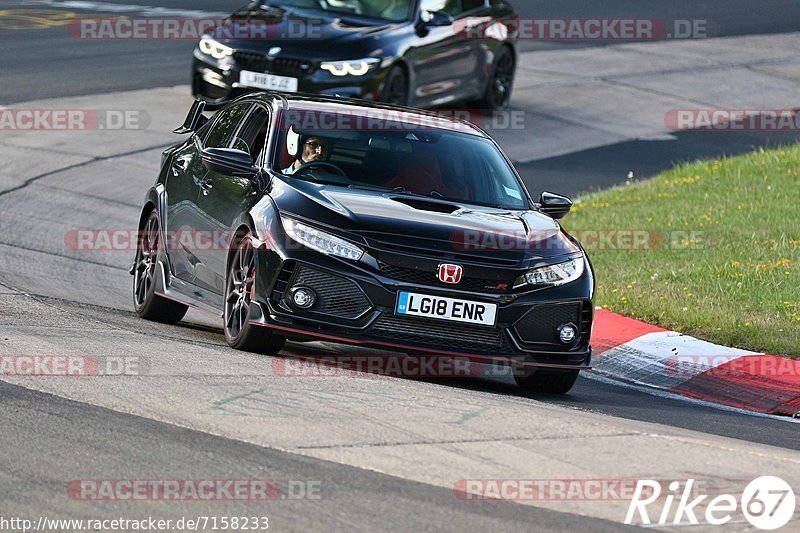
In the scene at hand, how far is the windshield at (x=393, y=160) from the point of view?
9.55m

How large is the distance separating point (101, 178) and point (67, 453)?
34.1ft

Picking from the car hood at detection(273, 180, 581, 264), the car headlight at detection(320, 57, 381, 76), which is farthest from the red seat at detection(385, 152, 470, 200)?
the car headlight at detection(320, 57, 381, 76)

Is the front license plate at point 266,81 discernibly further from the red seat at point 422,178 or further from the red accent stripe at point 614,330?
the red seat at point 422,178

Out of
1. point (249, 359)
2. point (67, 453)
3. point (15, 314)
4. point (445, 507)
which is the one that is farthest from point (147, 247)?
point (445, 507)

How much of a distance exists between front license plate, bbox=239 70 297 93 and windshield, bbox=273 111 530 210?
715 centimetres

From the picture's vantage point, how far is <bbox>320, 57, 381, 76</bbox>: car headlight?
56.9 ft

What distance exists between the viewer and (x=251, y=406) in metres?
7.07

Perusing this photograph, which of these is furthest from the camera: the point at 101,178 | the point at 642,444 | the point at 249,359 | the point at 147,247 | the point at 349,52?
the point at 349,52

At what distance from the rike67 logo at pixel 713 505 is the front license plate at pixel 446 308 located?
2.44 metres

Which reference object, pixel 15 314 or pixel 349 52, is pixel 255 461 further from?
pixel 349 52

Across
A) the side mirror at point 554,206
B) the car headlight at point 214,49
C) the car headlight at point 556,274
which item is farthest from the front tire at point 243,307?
the car headlight at point 214,49

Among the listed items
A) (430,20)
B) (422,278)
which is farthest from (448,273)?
(430,20)

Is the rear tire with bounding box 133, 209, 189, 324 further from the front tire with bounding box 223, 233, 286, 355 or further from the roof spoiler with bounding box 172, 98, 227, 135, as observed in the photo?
the front tire with bounding box 223, 233, 286, 355

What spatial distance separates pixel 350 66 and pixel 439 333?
9241 mm
